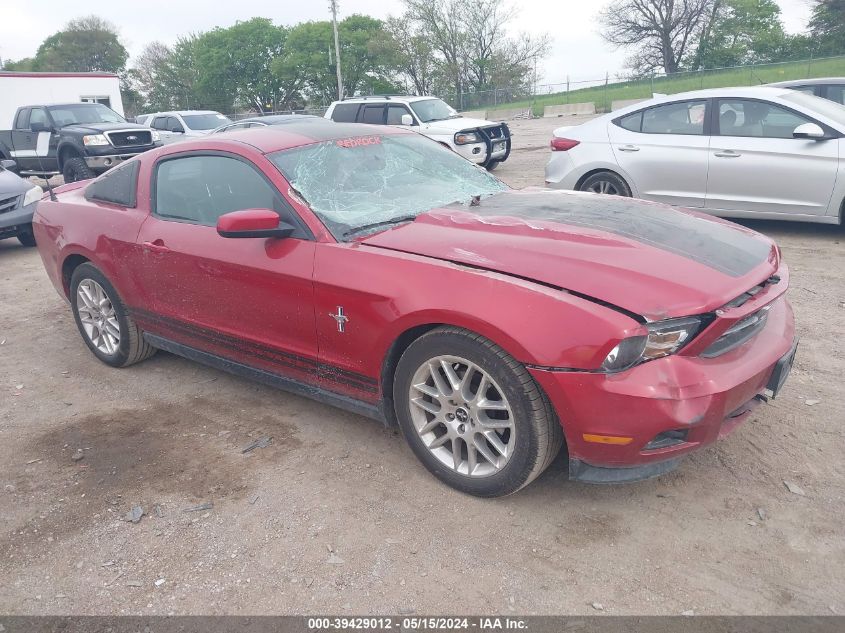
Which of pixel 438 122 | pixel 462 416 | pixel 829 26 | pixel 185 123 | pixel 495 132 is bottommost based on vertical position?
pixel 462 416

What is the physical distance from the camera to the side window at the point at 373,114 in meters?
14.6

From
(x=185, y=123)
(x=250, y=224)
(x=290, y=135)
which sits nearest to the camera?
(x=250, y=224)

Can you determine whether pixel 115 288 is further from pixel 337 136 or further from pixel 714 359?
pixel 714 359

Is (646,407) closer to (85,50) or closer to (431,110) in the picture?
(431,110)

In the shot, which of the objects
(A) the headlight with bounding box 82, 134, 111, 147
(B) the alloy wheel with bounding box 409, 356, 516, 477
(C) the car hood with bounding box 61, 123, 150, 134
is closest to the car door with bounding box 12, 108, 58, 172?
(C) the car hood with bounding box 61, 123, 150, 134

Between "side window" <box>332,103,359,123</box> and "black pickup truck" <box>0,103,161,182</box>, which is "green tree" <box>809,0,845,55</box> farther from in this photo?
"black pickup truck" <box>0,103,161,182</box>

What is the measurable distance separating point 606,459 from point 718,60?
5635 cm

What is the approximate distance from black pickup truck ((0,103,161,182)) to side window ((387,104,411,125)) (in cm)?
528

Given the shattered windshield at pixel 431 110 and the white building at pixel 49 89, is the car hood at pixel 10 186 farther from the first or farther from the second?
the white building at pixel 49 89

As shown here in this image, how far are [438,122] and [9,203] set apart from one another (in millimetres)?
8207

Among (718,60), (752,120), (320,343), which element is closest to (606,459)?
(320,343)

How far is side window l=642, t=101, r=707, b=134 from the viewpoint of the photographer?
7.29 m

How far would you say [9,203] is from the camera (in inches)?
344

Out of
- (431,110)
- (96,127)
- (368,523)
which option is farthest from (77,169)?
(368,523)
